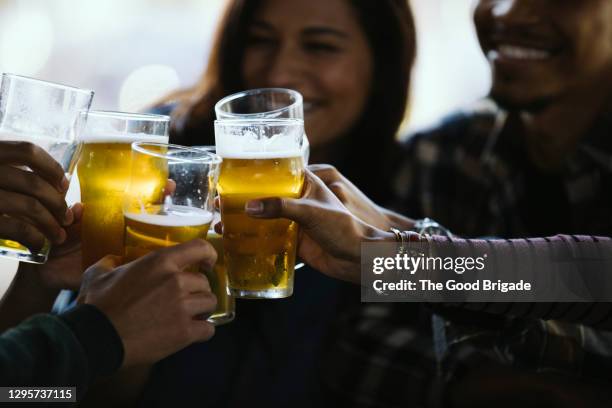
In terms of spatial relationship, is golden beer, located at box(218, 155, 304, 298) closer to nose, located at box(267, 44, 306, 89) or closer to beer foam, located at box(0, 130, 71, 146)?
beer foam, located at box(0, 130, 71, 146)

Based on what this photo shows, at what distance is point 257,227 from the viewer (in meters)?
1.22

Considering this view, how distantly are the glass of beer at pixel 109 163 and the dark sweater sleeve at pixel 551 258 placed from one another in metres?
0.69

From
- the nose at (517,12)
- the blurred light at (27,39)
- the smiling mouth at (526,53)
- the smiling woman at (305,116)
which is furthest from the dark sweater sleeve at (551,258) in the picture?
the blurred light at (27,39)

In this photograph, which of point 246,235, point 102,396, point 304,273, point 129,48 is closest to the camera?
point 246,235

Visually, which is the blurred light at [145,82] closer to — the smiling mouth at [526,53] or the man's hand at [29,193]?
the smiling mouth at [526,53]

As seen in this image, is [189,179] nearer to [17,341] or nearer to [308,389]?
[17,341]

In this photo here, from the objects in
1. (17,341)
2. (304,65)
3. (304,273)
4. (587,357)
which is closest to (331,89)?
(304,65)

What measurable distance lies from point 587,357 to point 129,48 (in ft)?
12.2

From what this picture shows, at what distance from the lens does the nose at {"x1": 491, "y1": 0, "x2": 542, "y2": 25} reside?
2385 millimetres

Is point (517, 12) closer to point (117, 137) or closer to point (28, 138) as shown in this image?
point (117, 137)

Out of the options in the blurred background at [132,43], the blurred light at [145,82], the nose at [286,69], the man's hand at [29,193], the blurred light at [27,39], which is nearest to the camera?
the man's hand at [29,193]

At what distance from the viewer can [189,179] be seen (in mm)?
1123

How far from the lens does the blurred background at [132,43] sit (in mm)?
4199

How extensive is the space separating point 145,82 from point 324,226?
2960 mm
